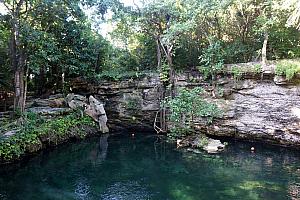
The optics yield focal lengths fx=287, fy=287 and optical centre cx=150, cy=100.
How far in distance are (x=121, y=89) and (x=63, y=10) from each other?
236 inches

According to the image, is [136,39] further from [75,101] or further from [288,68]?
[288,68]

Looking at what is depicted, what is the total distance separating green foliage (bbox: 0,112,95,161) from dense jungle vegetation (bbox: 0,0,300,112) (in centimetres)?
131

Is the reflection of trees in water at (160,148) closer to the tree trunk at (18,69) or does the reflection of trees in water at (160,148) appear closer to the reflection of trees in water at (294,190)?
the reflection of trees in water at (294,190)

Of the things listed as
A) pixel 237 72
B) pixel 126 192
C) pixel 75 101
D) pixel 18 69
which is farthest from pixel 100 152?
pixel 237 72

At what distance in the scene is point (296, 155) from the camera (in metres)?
12.2

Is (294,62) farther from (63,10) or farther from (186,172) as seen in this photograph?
(63,10)

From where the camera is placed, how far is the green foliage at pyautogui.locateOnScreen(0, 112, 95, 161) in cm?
1159

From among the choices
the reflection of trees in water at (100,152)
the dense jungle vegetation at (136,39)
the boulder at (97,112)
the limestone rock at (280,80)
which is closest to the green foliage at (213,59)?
the dense jungle vegetation at (136,39)

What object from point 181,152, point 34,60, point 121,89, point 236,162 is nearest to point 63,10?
point 34,60

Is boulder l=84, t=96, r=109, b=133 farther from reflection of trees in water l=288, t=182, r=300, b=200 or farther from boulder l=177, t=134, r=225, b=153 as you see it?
reflection of trees in water l=288, t=182, r=300, b=200

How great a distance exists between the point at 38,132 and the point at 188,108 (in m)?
7.20

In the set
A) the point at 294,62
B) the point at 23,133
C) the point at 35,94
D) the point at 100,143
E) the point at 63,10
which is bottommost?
the point at 100,143

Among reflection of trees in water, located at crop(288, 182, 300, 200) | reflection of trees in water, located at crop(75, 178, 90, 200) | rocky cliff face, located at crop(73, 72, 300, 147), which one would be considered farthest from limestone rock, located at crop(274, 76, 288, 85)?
reflection of trees in water, located at crop(75, 178, 90, 200)

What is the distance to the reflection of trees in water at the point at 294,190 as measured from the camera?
8133 millimetres
